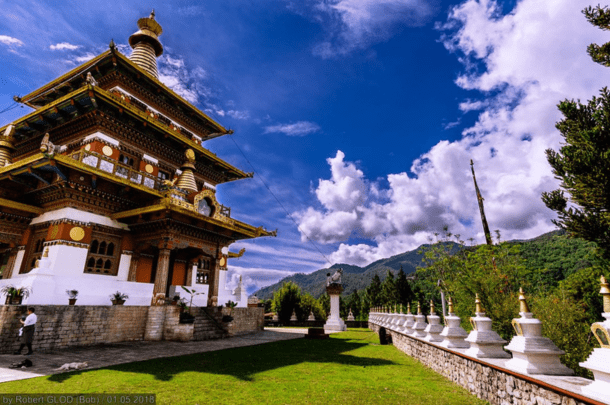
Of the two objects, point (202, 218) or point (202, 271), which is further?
point (202, 271)

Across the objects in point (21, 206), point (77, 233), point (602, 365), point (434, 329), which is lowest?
point (434, 329)

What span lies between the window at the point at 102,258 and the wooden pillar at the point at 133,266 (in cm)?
71

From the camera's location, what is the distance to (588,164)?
927 centimetres

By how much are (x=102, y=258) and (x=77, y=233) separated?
5.66 ft

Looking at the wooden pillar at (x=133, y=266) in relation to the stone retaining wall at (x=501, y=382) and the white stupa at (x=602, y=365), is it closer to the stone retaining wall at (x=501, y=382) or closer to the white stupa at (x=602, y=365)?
the stone retaining wall at (x=501, y=382)

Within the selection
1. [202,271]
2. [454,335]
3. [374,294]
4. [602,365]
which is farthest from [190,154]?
[374,294]

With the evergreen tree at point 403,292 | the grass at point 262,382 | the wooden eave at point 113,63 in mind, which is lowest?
the grass at point 262,382

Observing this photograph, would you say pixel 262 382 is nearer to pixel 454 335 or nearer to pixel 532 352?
pixel 454 335

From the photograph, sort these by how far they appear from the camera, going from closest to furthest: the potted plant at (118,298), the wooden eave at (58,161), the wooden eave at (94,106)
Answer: the wooden eave at (58,161) < the potted plant at (118,298) < the wooden eave at (94,106)

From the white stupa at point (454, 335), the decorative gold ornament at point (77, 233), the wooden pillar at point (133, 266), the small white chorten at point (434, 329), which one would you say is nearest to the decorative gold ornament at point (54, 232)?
the decorative gold ornament at point (77, 233)

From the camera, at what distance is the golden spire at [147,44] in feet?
69.9

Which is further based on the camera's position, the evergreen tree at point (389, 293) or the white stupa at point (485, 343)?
the evergreen tree at point (389, 293)

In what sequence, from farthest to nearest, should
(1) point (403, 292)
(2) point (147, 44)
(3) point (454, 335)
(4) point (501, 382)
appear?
(1) point (403, 292) < (2) point (147, 44) < (3) point (454, 335) < (4) point (501, 382)

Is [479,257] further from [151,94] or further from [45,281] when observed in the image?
[151,94]
